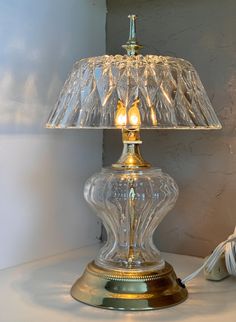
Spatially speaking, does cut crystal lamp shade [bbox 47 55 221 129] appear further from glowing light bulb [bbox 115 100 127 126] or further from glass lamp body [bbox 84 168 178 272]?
glass lamp body [bbox 84 168 178 272]

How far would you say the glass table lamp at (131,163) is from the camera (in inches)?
29.5

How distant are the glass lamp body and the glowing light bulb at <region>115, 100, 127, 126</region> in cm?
10

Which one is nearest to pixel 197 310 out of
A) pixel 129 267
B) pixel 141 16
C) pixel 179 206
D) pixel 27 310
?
pixel 129 267

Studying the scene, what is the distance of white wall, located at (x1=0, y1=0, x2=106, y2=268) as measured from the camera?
921 millimetres

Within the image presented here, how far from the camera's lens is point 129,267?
795 millimetres

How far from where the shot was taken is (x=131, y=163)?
32.4 inches

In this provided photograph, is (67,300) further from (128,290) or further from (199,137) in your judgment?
(199,137)

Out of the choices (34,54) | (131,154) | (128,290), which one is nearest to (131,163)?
(131,154)

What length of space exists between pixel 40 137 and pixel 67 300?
33 cm

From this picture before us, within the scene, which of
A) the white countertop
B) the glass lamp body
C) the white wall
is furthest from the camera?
the white wall

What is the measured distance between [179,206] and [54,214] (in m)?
0.25

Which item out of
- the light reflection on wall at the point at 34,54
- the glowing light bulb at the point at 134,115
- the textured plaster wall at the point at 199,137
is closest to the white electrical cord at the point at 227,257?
the textured plaster wall at the point at 199,137

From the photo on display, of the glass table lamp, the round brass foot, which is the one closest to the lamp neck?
the glass table lamp

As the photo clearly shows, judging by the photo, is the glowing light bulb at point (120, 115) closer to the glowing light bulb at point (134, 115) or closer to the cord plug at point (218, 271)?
the glowing light bulb at point (134, 115)
